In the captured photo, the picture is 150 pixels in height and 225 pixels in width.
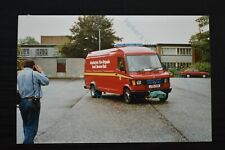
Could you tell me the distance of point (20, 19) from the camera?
349cm

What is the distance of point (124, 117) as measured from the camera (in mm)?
3492

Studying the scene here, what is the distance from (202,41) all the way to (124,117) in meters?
1.29

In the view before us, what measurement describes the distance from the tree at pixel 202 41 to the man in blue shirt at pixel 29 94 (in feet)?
5.98

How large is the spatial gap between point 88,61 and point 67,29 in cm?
46

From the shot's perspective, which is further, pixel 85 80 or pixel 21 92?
pixel 85 80

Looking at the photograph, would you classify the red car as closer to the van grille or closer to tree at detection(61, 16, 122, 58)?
the van grille

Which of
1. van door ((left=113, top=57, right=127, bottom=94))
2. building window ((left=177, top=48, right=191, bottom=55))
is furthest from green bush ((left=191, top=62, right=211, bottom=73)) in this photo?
van door ((left=113, top=57, right=127, bottom=94))

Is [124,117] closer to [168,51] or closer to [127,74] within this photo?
[127,74]

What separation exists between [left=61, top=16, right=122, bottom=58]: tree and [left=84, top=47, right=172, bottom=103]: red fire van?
105 millimetres

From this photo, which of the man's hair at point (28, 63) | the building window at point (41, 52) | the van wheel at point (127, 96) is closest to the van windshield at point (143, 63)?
the van wheel at point (127, 96)

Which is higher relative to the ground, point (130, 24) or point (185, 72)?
point (130, 24)

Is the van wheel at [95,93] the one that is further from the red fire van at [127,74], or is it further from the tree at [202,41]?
the tree at [202,41]
